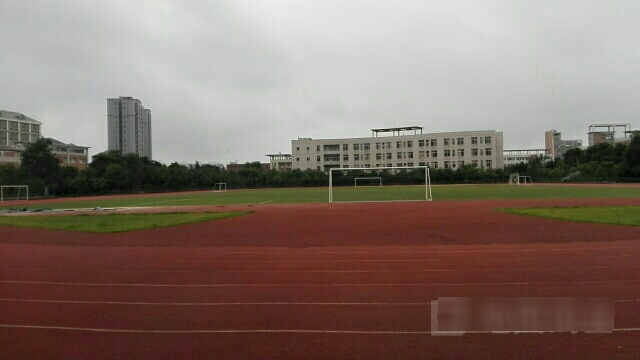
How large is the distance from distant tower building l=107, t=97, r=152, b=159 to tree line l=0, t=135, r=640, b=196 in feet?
155

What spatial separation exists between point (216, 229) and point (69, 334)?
1203 centimetres

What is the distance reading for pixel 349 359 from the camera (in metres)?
4.45

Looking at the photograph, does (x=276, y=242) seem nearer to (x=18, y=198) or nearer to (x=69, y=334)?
(x=69, y=334)

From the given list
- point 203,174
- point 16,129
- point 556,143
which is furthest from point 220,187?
point 556,143

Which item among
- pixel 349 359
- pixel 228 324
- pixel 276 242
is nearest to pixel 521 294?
pixel 349 359

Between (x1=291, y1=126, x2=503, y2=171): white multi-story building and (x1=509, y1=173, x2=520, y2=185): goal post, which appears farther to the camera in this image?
(x1=291, y1=126, x2=503, y2=171): white multi-story building

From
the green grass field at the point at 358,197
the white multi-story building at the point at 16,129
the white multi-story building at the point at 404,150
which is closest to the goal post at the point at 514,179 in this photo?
the white multi-story building at the point at 404,150

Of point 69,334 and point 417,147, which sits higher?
point 417,147

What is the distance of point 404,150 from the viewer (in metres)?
98.0

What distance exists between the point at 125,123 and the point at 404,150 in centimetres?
8145

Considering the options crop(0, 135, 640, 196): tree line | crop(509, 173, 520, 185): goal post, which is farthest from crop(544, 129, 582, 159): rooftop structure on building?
crop(509, 173, 520, 185): goal post

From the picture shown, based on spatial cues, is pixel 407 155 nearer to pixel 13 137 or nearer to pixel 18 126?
pixel 18 126

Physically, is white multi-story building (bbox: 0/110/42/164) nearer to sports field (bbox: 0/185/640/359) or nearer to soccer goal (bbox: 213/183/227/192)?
soccer goal (bbox: 213/183/227/192)

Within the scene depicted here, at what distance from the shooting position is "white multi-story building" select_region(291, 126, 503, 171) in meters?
92.6
